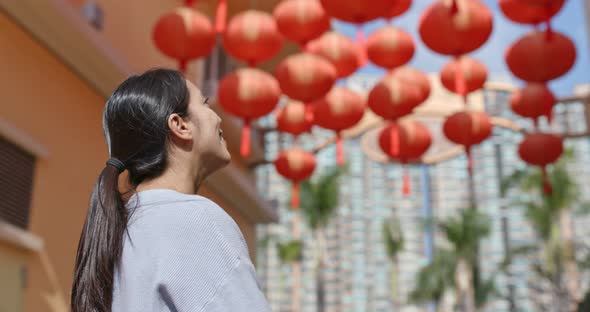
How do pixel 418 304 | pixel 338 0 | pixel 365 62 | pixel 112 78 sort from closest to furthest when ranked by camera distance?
1. pixel 338 0
2. pixel 365 62
3. pixel 112 78
4. pixel 418 304

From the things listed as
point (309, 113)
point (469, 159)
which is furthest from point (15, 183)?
point (469, 159)

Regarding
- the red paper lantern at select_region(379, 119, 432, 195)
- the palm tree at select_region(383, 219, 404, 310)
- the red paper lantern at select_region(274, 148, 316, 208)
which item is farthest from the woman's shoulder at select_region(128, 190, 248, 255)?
the palm tree at select_region(383, 219, 404, 310)

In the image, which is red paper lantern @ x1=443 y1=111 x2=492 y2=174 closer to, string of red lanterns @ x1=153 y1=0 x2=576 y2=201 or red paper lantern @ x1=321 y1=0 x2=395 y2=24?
string of red lanterns @ x1=153 y1=0 x2=576 y2=201

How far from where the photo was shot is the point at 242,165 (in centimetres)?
1260

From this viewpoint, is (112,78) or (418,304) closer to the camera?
(112,78)

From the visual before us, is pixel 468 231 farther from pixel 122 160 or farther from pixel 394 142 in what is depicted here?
pixel 122 160

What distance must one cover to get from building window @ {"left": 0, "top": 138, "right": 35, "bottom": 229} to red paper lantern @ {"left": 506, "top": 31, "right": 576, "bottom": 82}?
3.55 metres

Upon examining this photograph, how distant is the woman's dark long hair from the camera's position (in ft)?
4.13

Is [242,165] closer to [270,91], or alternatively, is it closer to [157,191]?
[270,91]

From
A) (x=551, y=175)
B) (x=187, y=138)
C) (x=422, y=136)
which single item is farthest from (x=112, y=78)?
(x=551, y=175)

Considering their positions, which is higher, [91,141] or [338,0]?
[338,0]

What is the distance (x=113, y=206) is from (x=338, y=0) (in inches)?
145

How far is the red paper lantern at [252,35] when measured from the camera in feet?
17.9

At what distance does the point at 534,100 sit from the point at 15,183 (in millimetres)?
3841
